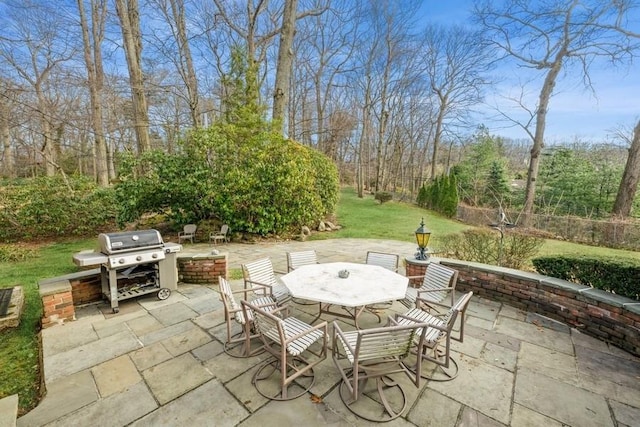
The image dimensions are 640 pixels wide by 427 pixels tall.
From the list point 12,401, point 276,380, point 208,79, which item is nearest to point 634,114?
point 276,380

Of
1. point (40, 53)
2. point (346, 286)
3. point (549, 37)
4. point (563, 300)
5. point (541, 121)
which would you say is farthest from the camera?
point (541, 121)

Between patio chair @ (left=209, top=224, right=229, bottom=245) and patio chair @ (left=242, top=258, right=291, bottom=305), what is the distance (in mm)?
3913

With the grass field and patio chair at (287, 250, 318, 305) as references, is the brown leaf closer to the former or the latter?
patio chair at (287, 250, 318, 305)

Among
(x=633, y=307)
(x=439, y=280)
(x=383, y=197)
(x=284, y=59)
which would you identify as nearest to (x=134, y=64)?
(x=284, y=59)

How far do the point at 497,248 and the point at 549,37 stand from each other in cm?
1236

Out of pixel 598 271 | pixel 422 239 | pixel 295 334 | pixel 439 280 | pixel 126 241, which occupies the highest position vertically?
pixel 126 241

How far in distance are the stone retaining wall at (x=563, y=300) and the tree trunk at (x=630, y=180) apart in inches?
444

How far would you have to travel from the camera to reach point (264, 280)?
150 inches

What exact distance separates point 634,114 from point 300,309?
49.8 feet

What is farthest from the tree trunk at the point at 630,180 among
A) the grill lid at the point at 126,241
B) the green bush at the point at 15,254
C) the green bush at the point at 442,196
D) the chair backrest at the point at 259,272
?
the green bush at the point at 15,254

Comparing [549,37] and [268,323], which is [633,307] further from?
[549,37]

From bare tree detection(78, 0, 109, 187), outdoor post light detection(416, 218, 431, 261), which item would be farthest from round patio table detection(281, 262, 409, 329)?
bare tree detection(78, 0, 109, 187)

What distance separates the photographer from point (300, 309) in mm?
3775

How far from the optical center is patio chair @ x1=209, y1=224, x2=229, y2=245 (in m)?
7.37
